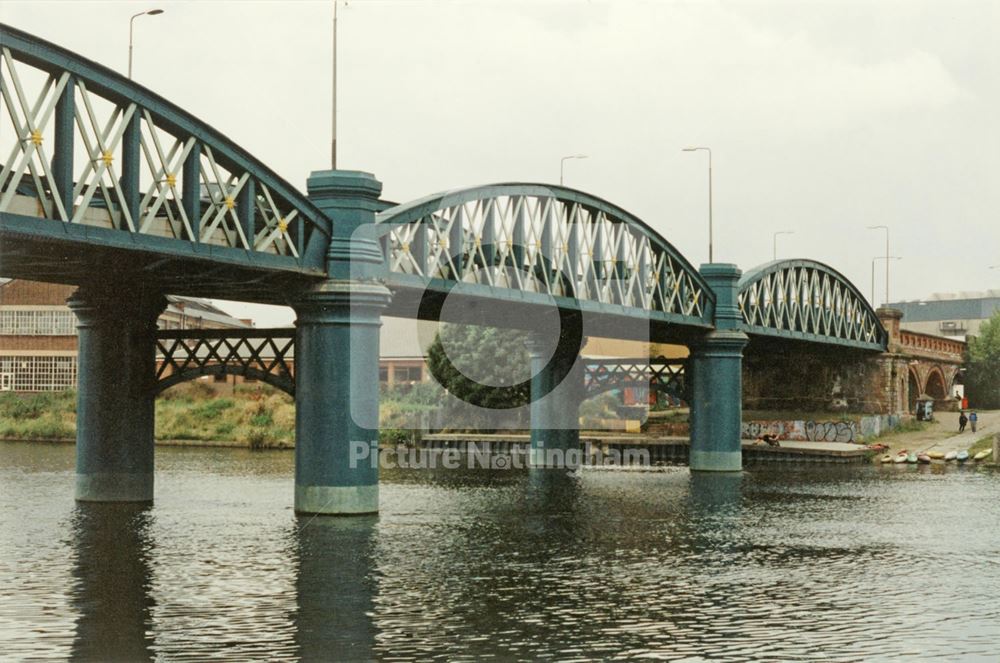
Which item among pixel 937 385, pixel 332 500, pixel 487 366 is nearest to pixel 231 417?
pixel 487 366

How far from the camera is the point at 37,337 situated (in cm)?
12256

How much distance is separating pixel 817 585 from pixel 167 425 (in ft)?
314

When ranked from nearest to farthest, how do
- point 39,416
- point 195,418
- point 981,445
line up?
point 981,445 → point 39,416 → point 195,418

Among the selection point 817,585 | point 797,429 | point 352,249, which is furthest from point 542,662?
point 797,429

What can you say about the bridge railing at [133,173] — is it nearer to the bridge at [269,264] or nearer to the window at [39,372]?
the bridge at [269,264]

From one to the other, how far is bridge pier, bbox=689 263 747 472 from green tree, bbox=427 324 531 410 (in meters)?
29.9

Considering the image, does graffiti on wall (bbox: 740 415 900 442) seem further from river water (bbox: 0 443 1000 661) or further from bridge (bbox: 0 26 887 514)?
river water (bbox: 0 443 1000 661)

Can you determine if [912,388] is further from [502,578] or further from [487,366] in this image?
[502,578]

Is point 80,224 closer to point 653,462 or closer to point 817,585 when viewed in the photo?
Result: point 817,585

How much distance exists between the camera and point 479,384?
369 ft

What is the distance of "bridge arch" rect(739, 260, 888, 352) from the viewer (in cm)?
8794

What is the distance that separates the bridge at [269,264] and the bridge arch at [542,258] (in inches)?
5.3

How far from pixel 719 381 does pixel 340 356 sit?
133 feet

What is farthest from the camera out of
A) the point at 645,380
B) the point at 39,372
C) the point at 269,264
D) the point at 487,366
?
the point at 39,372
